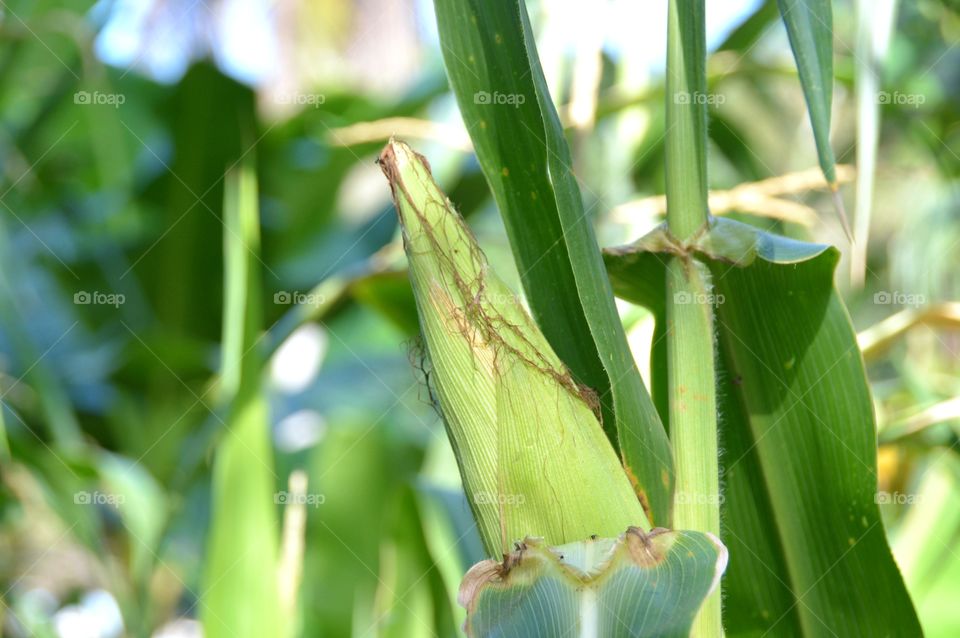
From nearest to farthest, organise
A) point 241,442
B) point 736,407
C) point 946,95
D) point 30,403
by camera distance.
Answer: point 736,407
point 241,442
point 946,95
point 30,403

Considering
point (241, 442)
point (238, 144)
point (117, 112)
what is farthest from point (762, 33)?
point (117, 112)

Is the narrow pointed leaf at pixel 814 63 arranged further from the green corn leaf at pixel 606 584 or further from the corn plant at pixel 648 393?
the green corn leaf at pixel 606 584

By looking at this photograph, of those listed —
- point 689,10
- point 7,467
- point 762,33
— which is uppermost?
point 762,33

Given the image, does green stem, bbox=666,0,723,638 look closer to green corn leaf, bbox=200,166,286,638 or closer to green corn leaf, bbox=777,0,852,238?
green corn leaf, bbox=777,0,852,238

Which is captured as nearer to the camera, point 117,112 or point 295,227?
point 117,112

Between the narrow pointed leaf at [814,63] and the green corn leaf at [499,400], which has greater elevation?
the narrow pointed leaf at [814,63]

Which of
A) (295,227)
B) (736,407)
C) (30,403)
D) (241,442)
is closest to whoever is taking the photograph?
(736,407)

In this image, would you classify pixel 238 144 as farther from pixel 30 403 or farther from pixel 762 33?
pixel 762 33

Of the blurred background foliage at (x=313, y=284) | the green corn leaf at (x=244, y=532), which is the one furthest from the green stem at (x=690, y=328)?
the green corn leaf at (x=244, y=532)
